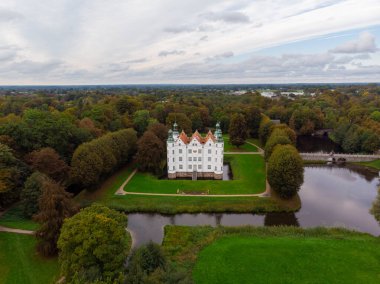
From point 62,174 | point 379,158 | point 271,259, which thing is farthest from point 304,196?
point 62,174

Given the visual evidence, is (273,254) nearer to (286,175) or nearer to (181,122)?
(286,175)

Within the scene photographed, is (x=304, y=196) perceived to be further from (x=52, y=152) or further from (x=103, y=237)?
(x=52, y=152)

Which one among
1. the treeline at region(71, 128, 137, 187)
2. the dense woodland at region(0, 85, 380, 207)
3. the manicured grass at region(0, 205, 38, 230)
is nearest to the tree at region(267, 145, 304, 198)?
the dense woodland at region(0, 85, 380, 207)

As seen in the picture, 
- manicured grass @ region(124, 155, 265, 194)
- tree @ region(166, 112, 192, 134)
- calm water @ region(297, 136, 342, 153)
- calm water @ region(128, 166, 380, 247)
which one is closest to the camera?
calm water @ region(128, 166, 380, 247)

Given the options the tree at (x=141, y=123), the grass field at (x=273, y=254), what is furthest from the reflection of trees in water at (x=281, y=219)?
the tree at (x=141, y=123)

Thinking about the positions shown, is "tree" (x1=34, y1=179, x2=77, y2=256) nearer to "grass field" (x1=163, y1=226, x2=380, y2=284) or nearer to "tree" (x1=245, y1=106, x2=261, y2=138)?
"grass field" (x1=163, y1=226, x2=380, y2=284)

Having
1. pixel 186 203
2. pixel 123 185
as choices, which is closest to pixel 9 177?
pixel 123 185
